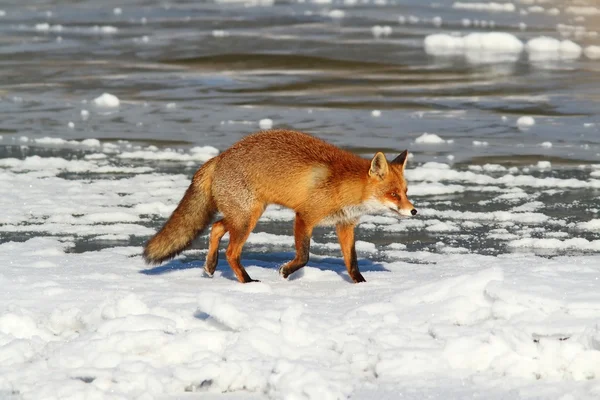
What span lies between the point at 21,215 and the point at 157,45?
14.6 m

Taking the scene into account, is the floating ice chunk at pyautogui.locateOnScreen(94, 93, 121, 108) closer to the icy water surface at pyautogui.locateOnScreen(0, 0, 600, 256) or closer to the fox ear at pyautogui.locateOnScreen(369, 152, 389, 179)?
the icy water surface at pyautogui.locateOnScreen(0, 0, 600, 256)

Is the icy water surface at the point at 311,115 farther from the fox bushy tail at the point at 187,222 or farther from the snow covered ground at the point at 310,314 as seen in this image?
the fox bushy tail at the point at 187,222

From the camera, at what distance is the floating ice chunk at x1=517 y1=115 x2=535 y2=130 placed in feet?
49.7

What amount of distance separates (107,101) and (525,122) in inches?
249

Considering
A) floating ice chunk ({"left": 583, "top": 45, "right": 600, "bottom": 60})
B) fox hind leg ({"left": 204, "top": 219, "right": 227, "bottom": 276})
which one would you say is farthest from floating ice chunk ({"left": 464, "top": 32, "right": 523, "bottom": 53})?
fox hind leg ({"left": 204, "top": 219, "right": 227, "bottom": 276})

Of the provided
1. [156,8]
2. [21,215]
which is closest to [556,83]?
[21,215]

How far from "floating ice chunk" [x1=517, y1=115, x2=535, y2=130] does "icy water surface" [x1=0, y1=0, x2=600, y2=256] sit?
0.09m

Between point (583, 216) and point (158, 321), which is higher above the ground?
point (158, 321)

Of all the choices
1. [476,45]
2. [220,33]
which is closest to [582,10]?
[476,45]

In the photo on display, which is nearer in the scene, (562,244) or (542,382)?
(542,382)

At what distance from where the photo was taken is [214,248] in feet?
26.9

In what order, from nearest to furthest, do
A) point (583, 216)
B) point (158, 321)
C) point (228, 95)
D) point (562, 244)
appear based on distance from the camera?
point (158, 321) < point (562, 244) < point (583, 216) < point (228, 95)

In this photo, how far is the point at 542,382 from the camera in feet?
18.5

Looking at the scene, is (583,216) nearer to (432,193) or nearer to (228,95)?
(432,193)
